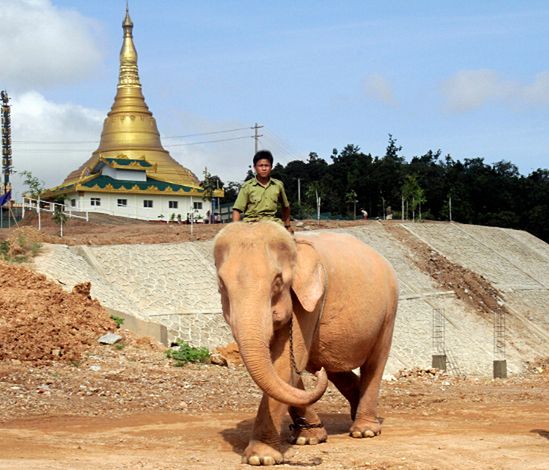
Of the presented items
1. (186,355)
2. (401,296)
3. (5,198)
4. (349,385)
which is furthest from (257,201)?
(5,198)

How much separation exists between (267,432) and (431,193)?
208 feet

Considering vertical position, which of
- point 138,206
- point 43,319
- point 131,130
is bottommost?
point 43,319

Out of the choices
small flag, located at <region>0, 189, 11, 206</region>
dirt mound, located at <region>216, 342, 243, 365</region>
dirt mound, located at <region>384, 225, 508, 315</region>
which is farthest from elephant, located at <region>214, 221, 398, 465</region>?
small flag, located at <region>0, 189, 11, 206</region>

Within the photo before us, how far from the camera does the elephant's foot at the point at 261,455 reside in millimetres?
8938

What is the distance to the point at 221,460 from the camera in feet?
30.2

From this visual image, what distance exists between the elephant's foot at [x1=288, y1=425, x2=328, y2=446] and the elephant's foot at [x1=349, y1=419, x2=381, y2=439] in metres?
0.56

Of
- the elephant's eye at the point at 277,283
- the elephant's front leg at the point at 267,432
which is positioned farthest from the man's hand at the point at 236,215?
the elephant's front leg at the point at 267,432

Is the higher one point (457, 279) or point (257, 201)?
point (257, 201)

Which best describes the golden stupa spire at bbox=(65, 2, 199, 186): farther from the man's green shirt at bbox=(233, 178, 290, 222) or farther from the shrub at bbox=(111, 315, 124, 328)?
the man's green shirt at bbox=(233, 178, 290, 222)

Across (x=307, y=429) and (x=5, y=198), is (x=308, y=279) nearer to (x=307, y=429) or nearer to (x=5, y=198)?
(x=307, y=429)

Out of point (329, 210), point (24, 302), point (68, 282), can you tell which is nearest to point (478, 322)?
point (68, 282)

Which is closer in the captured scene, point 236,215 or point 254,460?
point 254,460

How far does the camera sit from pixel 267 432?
9.21 metres

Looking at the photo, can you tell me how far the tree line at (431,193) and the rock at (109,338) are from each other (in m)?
43.1
